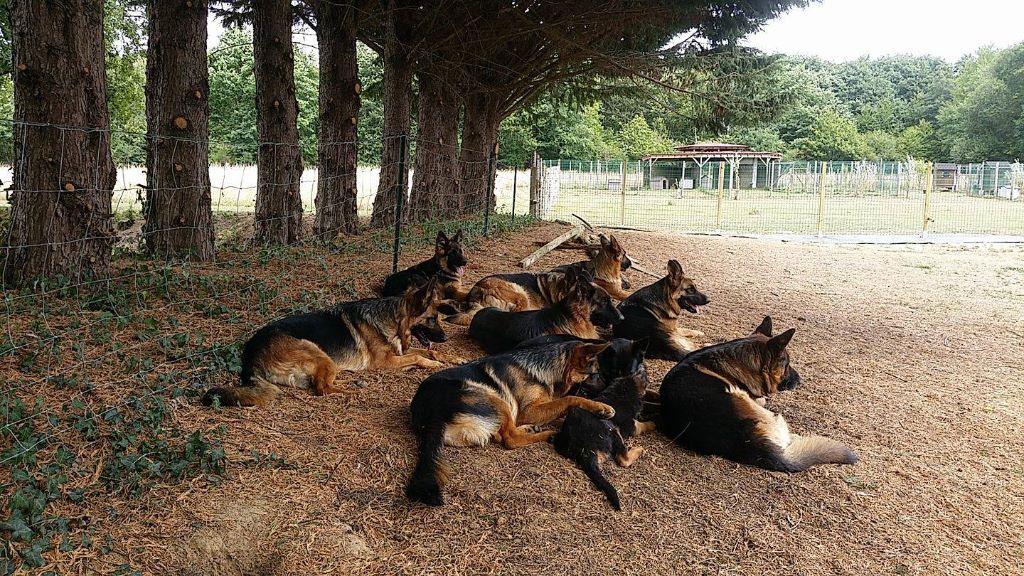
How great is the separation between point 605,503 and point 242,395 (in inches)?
109

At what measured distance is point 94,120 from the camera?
20.5 feet

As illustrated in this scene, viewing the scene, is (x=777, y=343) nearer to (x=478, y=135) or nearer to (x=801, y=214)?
(x=478, y=135)

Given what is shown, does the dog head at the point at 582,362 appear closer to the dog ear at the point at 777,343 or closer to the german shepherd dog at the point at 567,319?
the german shepherd dog at the point at 567,319

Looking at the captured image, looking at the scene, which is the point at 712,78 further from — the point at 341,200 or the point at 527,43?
the point at 341,200

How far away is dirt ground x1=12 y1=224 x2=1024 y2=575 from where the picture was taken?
11.5 feet

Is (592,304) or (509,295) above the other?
(592,304)

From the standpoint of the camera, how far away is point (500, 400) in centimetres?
486

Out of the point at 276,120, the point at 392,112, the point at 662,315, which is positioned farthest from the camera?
the point at 392,112

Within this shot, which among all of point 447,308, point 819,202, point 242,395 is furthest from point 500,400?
point 819,202

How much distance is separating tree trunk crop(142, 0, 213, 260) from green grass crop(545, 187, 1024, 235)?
59.3ft

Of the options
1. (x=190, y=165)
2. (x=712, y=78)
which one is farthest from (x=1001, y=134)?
(x=190, y=165)

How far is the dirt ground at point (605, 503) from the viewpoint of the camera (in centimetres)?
351

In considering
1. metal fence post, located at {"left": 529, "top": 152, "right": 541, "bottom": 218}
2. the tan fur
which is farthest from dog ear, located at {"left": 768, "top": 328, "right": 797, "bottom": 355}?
metal fence post, located at {"left": 529, "top": 152, "right": 541, "bottom": 218}

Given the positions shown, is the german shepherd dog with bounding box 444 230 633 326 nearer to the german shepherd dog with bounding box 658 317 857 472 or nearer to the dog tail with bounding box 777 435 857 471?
the german shepherd dog with bounding box 658 317 857 472
